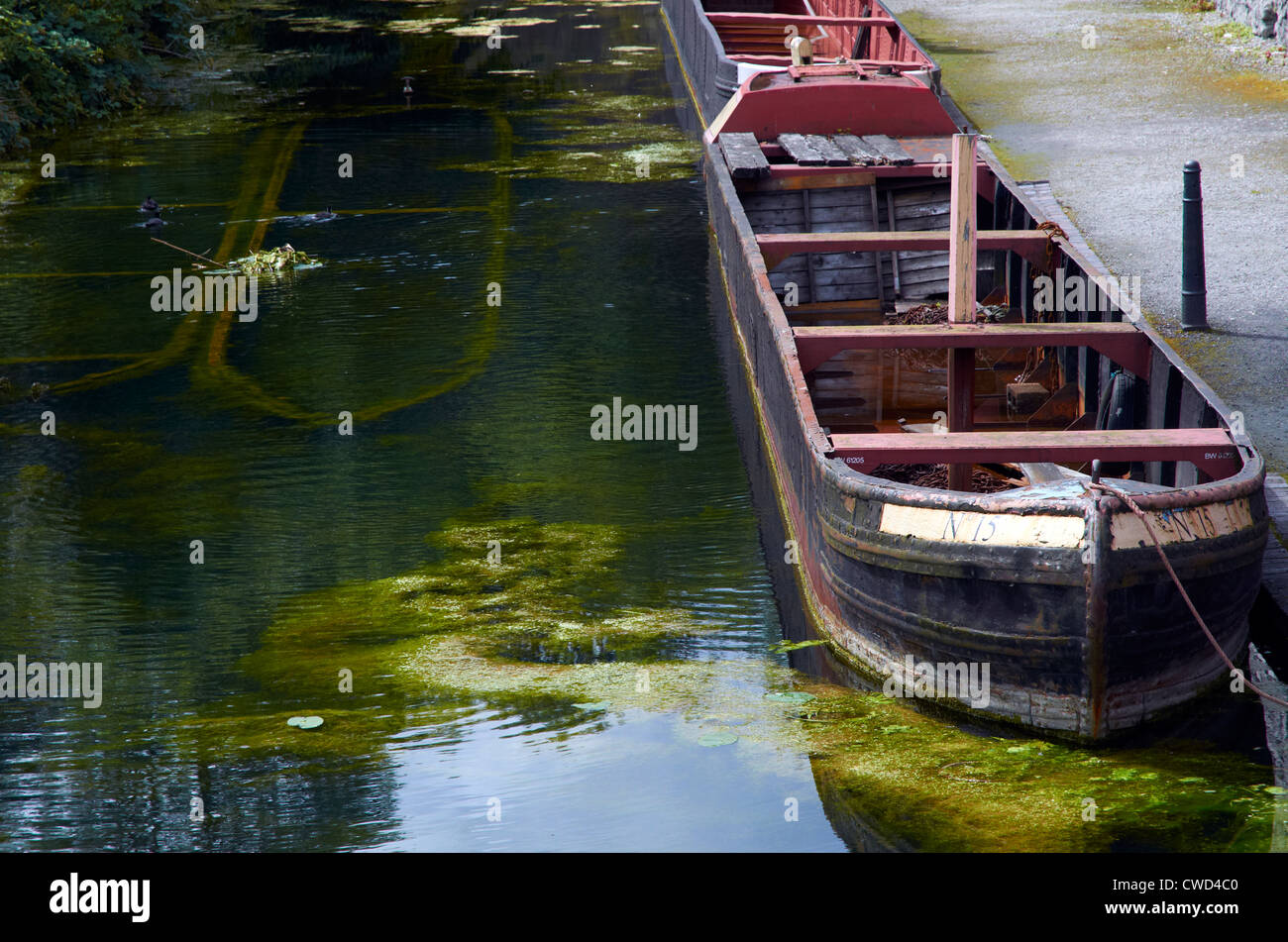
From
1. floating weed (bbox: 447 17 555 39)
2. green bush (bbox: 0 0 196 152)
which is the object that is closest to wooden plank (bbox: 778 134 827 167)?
green bush (bbox: 0 0 196 152)

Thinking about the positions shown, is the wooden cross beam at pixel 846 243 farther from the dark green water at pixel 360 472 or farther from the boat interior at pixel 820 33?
the boat interior at pixel 820 33

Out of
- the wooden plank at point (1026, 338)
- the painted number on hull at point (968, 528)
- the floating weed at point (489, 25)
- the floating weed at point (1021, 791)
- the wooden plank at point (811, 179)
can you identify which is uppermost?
the floating weed at point (489, 25)

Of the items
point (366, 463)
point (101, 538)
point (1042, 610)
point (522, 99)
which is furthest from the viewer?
point (522, 99)

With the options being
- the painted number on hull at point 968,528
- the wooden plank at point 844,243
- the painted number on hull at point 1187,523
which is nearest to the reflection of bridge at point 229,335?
the wooden plank at point 844,243

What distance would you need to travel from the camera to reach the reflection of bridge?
36.9 feet

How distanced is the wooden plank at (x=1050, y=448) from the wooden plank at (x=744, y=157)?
5.57m

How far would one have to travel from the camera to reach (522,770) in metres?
6.25

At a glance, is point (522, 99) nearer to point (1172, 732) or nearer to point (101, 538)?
point (101, 538)

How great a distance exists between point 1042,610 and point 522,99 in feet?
58.4

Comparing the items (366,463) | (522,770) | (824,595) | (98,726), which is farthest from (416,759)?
(366,463)

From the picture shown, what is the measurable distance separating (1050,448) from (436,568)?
383cm

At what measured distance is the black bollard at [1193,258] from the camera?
9.75 m

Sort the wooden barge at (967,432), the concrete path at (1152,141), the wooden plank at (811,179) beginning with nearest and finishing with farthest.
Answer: the wooden barge at (967,432)
the concrete path at (1152,141)
the wooden plank at (811,179)

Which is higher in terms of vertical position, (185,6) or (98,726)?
(185,6)
